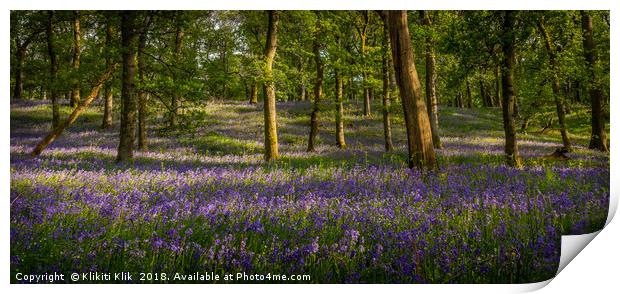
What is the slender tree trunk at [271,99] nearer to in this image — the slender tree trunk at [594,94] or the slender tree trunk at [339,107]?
the slender tree trunk at [339,107]

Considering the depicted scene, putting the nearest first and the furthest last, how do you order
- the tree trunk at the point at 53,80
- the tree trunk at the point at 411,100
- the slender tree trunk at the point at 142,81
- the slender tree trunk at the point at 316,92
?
1. the tree trunk at the point at 411,100
2. the tree trunk at the point at 53,80
3. the slender tree trunk at the point at 142,81
4. the slender tree trunk at the point at 316,92

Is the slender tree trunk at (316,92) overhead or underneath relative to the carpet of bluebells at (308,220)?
overhead

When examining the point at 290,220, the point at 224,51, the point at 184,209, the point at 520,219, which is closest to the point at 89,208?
the point at 184,209

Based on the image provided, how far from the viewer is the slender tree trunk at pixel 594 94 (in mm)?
5777

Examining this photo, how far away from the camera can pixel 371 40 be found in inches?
632

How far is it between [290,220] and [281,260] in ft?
2.08

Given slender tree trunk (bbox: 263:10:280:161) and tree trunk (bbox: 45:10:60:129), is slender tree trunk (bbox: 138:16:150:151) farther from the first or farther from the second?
slender tree trunk (bbox: 263:10:280:161)

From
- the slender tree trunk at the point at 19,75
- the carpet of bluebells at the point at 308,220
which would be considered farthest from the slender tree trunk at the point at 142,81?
the carpet of bluebells at the point at 308,220

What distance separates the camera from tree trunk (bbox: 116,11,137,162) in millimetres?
7445

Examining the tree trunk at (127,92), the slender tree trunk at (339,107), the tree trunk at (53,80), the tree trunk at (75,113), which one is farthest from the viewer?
the slender tree trunk at (339,107)

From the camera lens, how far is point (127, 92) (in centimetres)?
783

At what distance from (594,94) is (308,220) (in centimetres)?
564

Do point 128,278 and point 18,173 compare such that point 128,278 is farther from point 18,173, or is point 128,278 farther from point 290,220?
point 18,173

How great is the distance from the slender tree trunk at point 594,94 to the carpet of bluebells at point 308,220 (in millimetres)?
218
